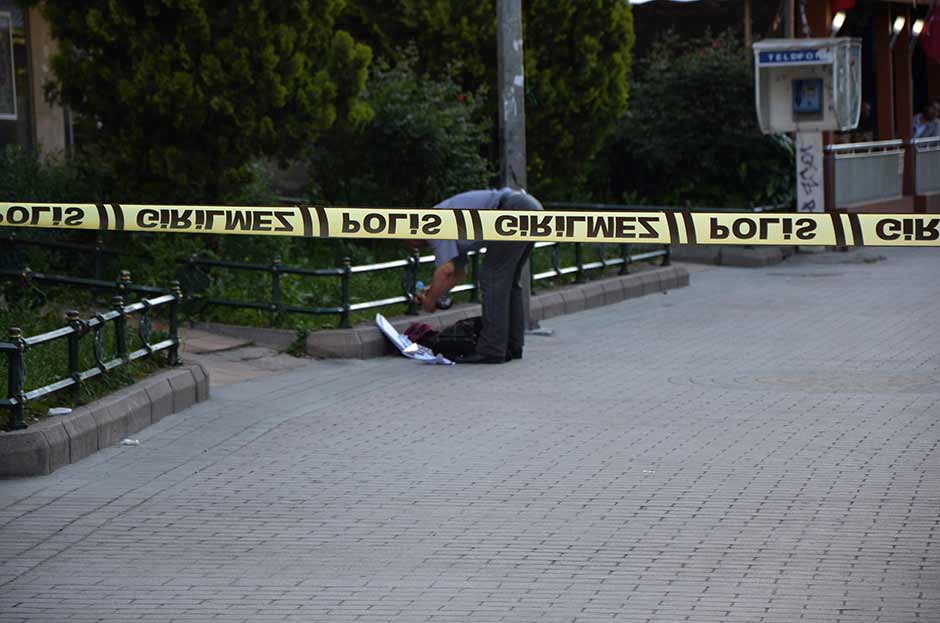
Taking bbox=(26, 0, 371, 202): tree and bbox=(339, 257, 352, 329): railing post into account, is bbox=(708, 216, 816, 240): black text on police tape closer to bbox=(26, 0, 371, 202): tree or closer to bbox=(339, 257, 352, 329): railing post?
bbox=(339, 257, 352, 329): railing post

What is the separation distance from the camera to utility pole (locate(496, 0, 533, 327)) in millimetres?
14266

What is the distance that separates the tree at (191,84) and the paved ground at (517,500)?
3169mm

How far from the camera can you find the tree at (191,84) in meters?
14.4

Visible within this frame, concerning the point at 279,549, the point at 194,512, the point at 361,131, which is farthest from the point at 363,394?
the point at 361,131

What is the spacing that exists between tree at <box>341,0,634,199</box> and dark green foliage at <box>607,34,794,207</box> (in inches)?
78.8

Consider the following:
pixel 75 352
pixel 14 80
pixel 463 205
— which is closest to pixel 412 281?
pixel 463 205

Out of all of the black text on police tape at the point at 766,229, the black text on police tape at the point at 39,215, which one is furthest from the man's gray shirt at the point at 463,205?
the black text on police tape at the point at 766,229

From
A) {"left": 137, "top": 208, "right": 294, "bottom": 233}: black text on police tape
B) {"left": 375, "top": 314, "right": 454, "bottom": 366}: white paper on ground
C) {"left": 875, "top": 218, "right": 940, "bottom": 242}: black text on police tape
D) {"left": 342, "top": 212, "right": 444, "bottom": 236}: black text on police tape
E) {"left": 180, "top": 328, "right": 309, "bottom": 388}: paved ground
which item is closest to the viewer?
{"left": 875, "top": 218, "right": 940, "bottom": 242}: black text on police tape

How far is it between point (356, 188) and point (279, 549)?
36.8ft

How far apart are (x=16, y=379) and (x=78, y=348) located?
40.5 inches

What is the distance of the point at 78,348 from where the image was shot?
30.9ft

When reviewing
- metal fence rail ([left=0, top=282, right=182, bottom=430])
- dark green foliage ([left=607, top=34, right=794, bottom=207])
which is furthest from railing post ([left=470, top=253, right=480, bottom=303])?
dark green foliage ([left=607, top=34, right=794, bottom=207])

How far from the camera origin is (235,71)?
1442 centimetres

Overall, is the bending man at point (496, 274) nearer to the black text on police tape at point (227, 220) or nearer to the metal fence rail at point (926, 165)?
the black text on police tape at point (227, 220)
